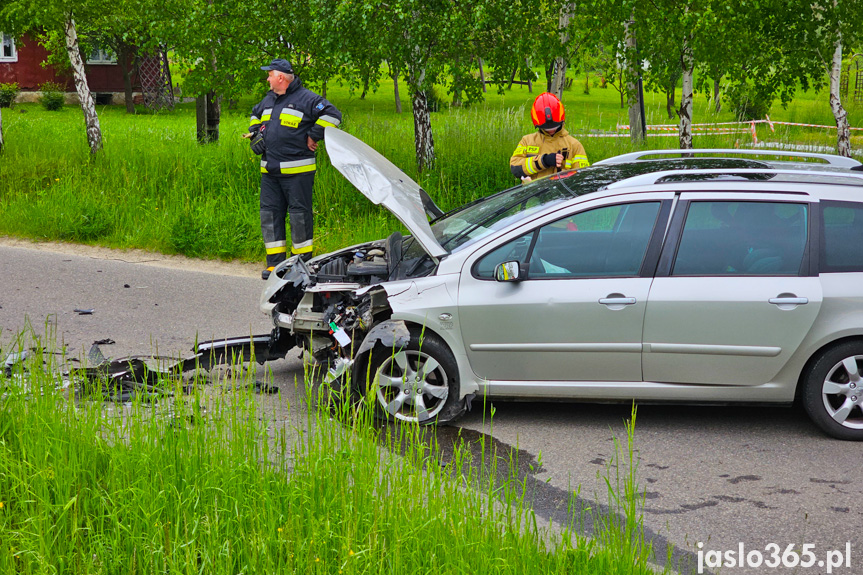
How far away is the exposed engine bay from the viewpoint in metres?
5.67

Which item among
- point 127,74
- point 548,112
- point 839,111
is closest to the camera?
point 548,112

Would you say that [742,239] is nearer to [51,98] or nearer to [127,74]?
[51,98]

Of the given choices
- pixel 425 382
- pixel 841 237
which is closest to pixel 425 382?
pixel 425 382

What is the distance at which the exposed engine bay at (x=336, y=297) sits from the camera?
5.67 m

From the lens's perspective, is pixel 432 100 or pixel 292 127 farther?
pixel 432 100

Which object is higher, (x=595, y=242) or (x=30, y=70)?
(x=30, y=70)

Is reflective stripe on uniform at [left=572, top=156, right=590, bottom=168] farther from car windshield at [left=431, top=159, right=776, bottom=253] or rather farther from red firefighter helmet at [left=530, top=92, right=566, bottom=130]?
car windshield at [left=431, top=159, right=776, bottom=253]

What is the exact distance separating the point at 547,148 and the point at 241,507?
5389 mm

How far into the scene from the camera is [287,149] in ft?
30.3

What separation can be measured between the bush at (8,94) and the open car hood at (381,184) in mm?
34055

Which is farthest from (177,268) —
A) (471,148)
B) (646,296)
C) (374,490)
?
(374,490)

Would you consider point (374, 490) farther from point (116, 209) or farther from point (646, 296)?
point (116, 209)

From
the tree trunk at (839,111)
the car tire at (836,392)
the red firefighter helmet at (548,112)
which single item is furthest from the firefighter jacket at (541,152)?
the tree trunk at (839,111)

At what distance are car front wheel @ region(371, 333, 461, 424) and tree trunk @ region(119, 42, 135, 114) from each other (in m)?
35.5
